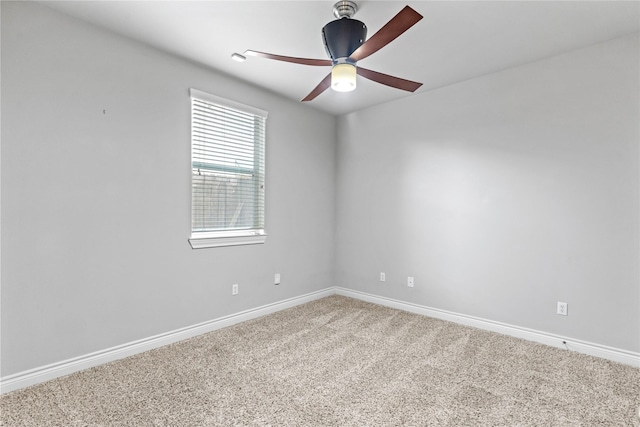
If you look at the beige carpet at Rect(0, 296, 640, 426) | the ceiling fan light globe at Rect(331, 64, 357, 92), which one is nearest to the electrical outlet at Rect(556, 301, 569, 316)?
the beige carpet at Rect(0, 296, 640, 426)

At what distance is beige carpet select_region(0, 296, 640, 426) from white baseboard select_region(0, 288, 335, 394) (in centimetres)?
7

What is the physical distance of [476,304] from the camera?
3361mm

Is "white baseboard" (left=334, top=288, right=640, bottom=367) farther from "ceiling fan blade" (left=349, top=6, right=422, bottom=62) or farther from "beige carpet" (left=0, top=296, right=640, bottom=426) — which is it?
"ceiling fan blade" (left=349, top=6, right=422, bottom=62)

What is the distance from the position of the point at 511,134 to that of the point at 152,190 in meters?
3.29

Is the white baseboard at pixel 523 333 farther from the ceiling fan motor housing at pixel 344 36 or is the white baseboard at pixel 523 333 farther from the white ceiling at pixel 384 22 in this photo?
the ceiling fan motor housing at pixel 344 36

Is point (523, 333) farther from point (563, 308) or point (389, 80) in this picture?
point (389, 80)

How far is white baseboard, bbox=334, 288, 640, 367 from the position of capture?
258cm

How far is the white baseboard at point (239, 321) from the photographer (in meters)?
2.20

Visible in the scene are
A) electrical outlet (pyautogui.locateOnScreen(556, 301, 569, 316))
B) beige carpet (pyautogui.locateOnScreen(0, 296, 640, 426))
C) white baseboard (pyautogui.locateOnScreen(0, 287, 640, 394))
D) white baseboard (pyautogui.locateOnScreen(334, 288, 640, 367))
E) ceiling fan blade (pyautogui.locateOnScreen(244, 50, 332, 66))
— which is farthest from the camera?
electrical outlet (pyautogui.locateOnScreen(556, 301, 569, 316))

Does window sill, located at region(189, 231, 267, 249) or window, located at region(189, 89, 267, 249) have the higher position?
window, located at region(189, 89, 267, 249)

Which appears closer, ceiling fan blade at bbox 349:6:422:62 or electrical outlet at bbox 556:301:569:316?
ceiling fan blade at bbox 349:6:422:62

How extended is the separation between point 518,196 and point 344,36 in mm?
2239

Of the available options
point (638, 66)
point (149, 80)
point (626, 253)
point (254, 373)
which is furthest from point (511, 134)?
point (149, 80)

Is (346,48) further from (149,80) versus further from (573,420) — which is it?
(573,420)
